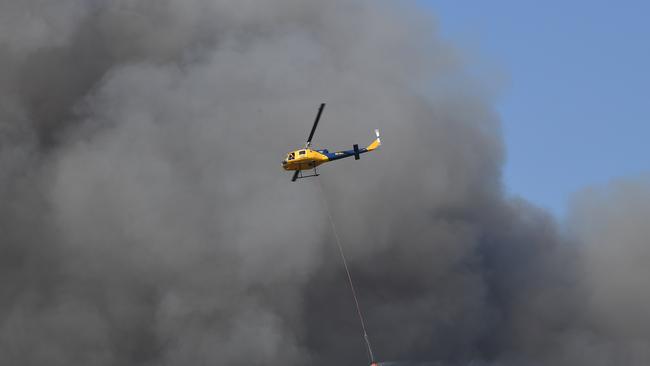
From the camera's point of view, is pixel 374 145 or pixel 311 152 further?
pixel 374 145

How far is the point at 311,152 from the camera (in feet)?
368

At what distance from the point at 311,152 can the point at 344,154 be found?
6410mm

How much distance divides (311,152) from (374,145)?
11426 mm

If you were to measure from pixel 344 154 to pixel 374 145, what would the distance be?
17.1ft

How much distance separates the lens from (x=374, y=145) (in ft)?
392

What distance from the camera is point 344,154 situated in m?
117
